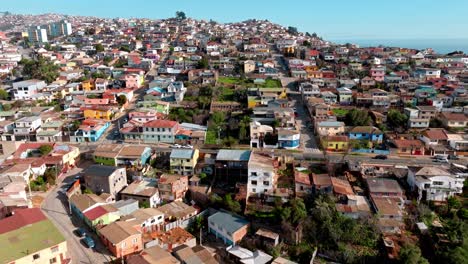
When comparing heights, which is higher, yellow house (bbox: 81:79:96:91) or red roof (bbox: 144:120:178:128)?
yellow house (bbox: 81:79:96:91)

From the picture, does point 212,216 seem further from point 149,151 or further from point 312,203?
point 149,151

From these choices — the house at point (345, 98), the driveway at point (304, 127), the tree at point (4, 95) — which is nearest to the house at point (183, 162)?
the driveway at point (304, 127)

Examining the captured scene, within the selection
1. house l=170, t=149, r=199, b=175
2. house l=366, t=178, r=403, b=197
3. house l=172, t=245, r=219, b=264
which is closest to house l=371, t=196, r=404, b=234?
house l=366, t=178, r=403, b=197

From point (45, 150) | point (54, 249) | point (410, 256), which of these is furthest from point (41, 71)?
point (410, 256)

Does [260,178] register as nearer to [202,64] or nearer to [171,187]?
[171,187]

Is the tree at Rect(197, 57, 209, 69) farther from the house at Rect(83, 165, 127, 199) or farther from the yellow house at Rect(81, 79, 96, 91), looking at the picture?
the house at Rect(83, 165, 127, 199)

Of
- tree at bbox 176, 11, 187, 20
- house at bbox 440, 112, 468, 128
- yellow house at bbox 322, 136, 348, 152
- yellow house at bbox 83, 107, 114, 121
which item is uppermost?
tree at bbox 176, 11, 187, 20
